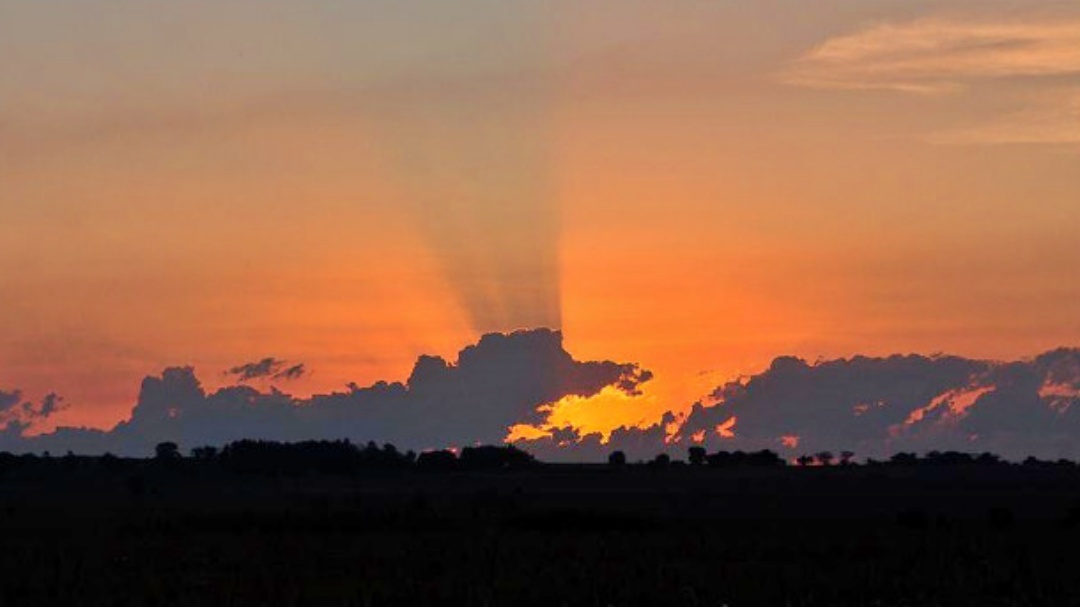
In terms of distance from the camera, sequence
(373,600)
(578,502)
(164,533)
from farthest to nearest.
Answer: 1. (578,502)
2. (164,533)
3. (373,600)

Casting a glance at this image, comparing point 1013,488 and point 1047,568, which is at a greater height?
point 1013,488

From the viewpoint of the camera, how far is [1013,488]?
7298 inches

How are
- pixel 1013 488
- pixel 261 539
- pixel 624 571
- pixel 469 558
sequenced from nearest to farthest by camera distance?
pixel 624 571
pixel 469 558
pixel 261 539
pixel 1013 488

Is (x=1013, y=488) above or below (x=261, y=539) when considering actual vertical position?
above

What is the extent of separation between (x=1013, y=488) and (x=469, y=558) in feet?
385

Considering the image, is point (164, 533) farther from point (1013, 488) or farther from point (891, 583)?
point (1013, 488)

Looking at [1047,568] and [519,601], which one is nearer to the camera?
[519,601]

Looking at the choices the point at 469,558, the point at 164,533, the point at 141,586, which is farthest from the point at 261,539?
the point at 141,586

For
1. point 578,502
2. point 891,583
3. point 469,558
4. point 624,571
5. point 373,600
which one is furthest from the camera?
point 578,502

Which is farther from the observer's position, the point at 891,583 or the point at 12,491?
the point at 12,491

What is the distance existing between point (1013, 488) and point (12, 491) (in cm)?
8517

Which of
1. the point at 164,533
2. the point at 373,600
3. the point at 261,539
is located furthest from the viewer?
the point at 164,533

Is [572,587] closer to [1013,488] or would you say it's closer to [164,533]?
[164,533]

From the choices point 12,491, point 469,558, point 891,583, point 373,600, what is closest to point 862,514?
point 469,558
